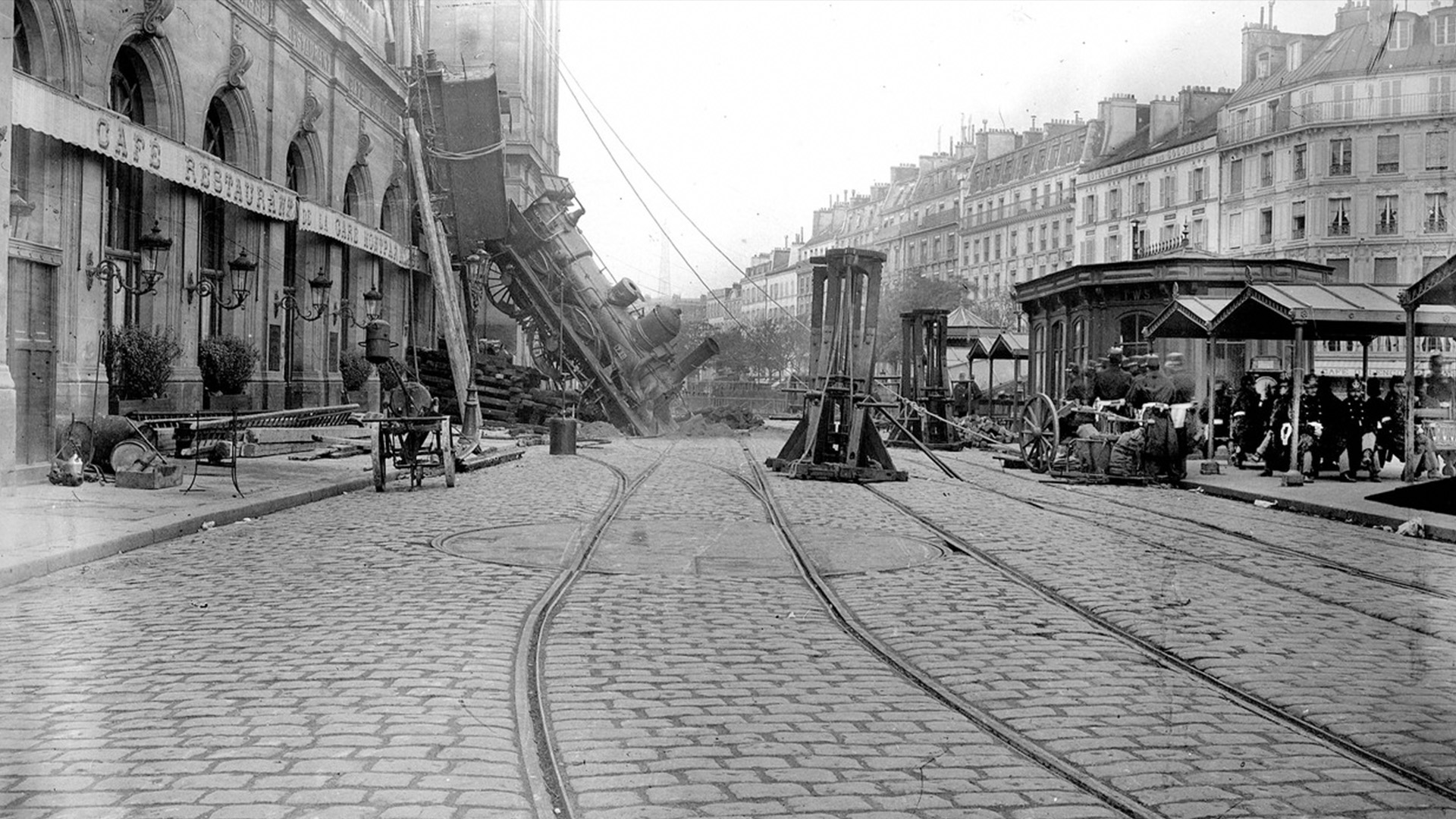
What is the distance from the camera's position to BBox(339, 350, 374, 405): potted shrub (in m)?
30.2

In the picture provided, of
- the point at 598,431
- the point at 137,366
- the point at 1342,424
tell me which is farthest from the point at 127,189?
the point at 1342,424

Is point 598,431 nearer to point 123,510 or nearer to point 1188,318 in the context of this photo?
point 1188,318

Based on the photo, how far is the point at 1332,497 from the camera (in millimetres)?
14289

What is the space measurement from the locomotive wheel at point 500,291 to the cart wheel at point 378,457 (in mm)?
17578

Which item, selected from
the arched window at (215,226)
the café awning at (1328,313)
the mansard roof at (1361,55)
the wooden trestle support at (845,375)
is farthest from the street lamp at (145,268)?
the café awning at (1328,313)

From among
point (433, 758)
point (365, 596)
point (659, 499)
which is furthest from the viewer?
point (659, 499)

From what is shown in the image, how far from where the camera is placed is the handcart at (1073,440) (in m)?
17.0

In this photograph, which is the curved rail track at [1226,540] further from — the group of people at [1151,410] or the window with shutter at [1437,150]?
the window with shutter at [1437,150]

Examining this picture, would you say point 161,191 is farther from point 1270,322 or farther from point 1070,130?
point 1270,322

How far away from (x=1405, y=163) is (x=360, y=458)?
15664 mm

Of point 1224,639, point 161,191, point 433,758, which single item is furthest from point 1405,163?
point 161,191

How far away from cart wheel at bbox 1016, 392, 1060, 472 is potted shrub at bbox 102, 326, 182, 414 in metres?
12.7

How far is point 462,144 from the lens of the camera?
29.6 m

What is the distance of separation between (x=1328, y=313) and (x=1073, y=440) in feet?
12.3
